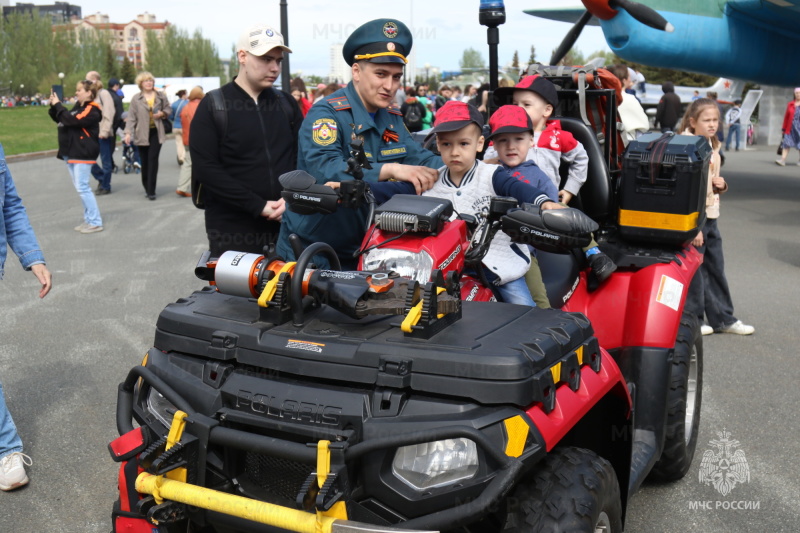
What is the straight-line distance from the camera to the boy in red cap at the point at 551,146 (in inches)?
174

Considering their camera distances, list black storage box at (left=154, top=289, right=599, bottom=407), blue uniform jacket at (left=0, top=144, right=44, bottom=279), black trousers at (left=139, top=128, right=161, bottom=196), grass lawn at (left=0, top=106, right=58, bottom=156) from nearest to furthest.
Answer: black storage box at (left=154, top=289, right=599, bottom=407)
blue uniform jacket at (left=0, top=144, right=44, bottom=279)
black trousers at (left=139, top=128, right=161, bottom=196)
grass lawn at (left=0, top=106, right=58, bottom=156)

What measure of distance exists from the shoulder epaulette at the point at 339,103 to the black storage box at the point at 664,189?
1448mm

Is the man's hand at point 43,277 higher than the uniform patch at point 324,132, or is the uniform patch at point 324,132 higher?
the uniform patch at point 324,132

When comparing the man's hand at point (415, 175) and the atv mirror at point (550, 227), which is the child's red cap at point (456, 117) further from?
Answer: the atv mirror at point (550, 227)

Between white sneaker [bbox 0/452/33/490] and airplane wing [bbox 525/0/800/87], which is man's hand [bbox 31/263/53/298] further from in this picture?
airplane wing [bbox 525/0/800/87]

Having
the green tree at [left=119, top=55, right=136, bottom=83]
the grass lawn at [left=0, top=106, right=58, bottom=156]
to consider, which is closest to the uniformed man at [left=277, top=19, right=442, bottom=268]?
the grass lawn at [left=0, top=106, right=58, bottom=156]

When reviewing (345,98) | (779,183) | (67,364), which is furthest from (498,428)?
(779,183)

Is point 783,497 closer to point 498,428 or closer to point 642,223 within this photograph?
point 642,223

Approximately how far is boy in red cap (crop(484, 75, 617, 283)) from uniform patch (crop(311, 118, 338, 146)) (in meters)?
1.12

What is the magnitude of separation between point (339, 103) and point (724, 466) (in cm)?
280

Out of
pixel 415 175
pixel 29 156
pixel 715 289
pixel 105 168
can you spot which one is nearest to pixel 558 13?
pixel 29 156

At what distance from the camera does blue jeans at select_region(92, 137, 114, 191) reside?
50.8 ft

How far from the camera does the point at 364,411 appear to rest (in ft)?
7.61

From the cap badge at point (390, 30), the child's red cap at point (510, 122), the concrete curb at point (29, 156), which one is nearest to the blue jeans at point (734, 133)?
the concrete curb at point (29, 156)
